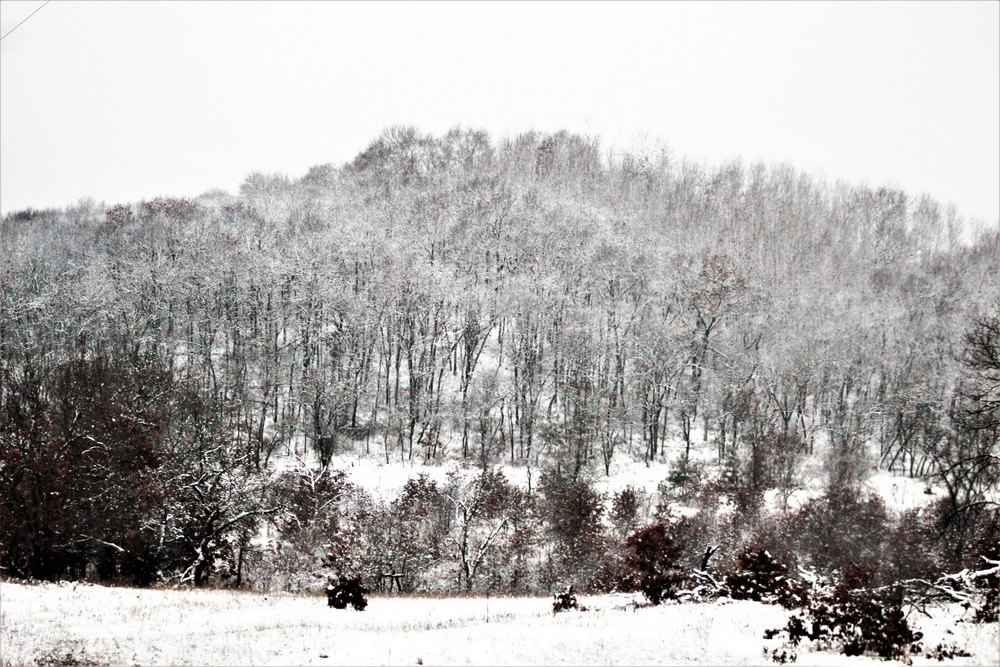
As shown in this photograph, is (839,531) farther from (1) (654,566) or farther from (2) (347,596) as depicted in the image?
(2) (347,596)

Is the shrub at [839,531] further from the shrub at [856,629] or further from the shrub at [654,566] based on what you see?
the shrub at [856,629]

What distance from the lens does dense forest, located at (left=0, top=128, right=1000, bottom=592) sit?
33.6m

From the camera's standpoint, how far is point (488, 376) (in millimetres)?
68625

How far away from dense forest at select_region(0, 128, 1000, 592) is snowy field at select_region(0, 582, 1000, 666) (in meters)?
4.87

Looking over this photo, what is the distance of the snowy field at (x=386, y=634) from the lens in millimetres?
13117

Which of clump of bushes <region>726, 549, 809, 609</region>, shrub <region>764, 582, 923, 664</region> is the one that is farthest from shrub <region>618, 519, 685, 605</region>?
shrub <region>764, 582, 923, 664</region>

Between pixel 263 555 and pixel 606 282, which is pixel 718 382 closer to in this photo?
pixel 606 282

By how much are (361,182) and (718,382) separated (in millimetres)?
75394

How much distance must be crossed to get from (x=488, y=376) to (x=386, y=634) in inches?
2094

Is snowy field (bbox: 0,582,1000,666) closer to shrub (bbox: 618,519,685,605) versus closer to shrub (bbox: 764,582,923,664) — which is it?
shrub (bbox: 764,582,923,664)

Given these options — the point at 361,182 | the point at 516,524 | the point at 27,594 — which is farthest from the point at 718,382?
the point at 361,182

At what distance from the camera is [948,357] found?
7356 centimetres

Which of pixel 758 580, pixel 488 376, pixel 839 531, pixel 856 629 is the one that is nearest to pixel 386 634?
pixel 856 629

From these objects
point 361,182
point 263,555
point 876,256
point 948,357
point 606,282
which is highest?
point 361,182
